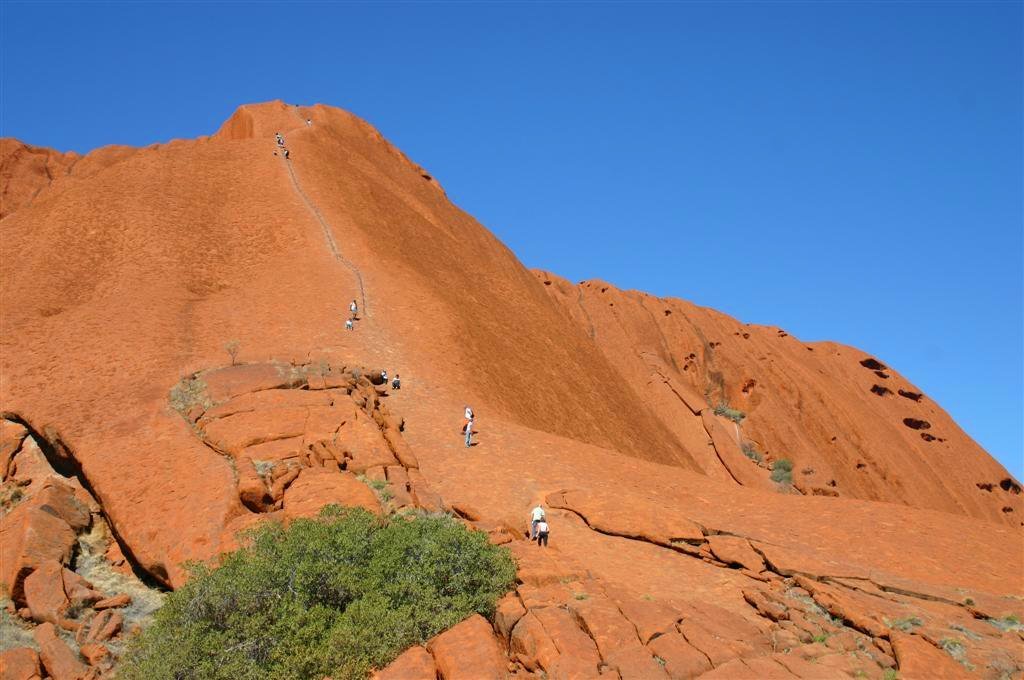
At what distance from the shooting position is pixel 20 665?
11.5 metres

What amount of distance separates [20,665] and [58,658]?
1.67 feet

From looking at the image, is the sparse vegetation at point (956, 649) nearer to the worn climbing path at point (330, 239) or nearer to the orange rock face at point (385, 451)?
the orange rock face at point (385, 451)

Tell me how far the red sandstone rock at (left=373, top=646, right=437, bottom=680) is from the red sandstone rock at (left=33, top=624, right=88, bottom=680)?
5210 millimetres

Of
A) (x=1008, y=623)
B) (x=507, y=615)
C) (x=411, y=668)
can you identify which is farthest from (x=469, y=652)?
(x=1008, y=623)

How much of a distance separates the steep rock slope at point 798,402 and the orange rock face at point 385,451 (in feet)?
46.1

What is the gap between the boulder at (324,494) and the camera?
1430 centimetres

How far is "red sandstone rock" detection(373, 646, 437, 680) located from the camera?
10.1 metres

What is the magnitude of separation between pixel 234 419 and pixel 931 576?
1589cm

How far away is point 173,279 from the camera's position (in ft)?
88.6

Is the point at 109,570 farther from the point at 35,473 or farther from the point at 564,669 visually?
the point at 564,669

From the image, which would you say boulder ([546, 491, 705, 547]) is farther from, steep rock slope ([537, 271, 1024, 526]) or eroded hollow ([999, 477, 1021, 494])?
eroded hollow ([999, 477, 1021, 494])

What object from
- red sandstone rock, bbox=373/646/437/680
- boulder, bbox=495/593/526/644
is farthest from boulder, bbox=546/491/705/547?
red sandstone rock, bbox=373/646/437/680

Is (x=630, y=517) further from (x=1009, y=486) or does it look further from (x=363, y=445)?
(x=1009, y=486)

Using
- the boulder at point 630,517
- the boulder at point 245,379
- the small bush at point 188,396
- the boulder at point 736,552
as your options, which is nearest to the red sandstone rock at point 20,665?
the small bush at point 188,396
